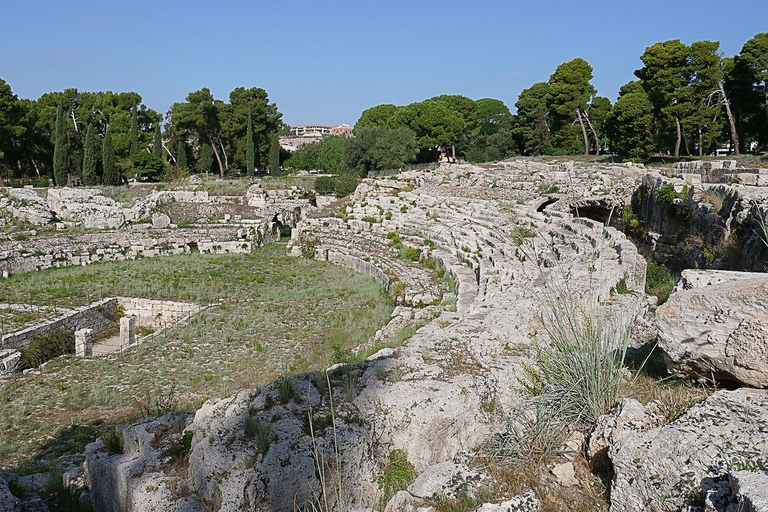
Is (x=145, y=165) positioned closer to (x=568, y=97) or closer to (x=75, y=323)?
(x=75, y=323)

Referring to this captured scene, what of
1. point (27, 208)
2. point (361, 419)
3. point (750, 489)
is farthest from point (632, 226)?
point (27, 208)

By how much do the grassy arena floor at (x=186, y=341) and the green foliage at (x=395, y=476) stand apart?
3291 millimetres

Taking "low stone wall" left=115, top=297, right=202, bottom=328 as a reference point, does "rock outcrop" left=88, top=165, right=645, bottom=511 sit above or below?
above

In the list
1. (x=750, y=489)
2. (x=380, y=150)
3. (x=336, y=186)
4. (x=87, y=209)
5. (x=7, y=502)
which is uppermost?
(x=380, y=150)

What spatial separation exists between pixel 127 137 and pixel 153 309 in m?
31.2

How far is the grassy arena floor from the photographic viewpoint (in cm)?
820

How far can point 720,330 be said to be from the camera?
325 centimetres

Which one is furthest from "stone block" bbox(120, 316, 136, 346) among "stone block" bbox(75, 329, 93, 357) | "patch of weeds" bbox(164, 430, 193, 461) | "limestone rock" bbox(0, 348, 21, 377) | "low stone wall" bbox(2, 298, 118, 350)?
"patch of weeds" bbox(164, 430, 193, 461)

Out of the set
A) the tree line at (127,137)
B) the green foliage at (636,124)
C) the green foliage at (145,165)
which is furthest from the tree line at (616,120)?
the green foliage at (145,165)

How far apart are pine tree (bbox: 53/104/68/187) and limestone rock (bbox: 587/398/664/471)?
117 feet

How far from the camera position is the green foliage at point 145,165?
36.6m

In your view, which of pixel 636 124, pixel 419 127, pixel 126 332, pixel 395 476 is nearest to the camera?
pixel 395 476

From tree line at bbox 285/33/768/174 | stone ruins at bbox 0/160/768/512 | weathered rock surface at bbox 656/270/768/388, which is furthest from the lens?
tree line at bbox 285/33/768/174

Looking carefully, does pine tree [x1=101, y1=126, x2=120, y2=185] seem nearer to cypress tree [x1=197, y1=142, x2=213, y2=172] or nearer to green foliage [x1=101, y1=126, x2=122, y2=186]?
green foliage [x1=101, y1=126, x2=122, y2=186]
